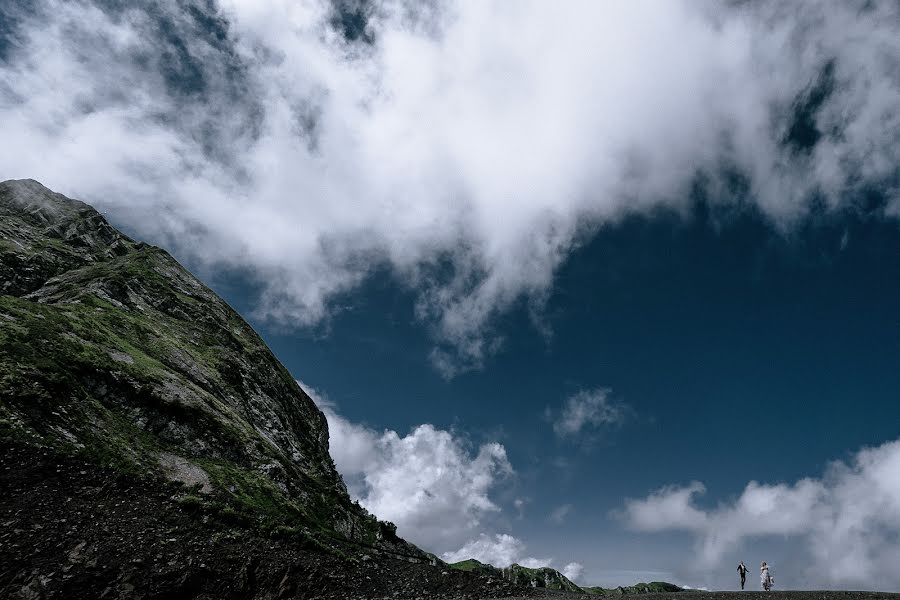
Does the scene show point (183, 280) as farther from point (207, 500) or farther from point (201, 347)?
point (207, 500)

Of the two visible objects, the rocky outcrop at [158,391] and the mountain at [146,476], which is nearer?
the mountain at [146,476]

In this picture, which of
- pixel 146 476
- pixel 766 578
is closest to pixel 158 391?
pixel 146 476

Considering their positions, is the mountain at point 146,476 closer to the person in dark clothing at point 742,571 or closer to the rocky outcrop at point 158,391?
the rocky outcrop at point 158,391

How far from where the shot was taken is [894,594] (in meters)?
27.3

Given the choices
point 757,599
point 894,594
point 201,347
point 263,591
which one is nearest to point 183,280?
point 201,347

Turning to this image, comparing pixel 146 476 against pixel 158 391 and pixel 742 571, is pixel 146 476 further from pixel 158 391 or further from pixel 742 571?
pixel 742 571

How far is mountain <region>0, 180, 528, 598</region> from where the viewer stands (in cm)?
2477

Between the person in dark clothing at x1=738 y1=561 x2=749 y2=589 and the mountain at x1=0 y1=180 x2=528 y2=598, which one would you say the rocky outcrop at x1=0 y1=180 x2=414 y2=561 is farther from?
the person in dark clothing at x1=738 y1=561 x2=749 y2=589

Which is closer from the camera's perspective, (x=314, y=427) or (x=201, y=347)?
(x=201, y=347)

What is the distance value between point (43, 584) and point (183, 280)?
87.3 m

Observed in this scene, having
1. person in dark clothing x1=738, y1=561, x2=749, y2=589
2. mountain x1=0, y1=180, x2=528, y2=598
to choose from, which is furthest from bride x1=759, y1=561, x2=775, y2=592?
mountain x1=0, y1=180, x2=528, y2=598

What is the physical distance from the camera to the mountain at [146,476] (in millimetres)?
24766

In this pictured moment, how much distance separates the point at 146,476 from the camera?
32.9m

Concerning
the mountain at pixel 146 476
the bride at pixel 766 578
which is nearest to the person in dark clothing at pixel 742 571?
the bride at pixel 766 578
